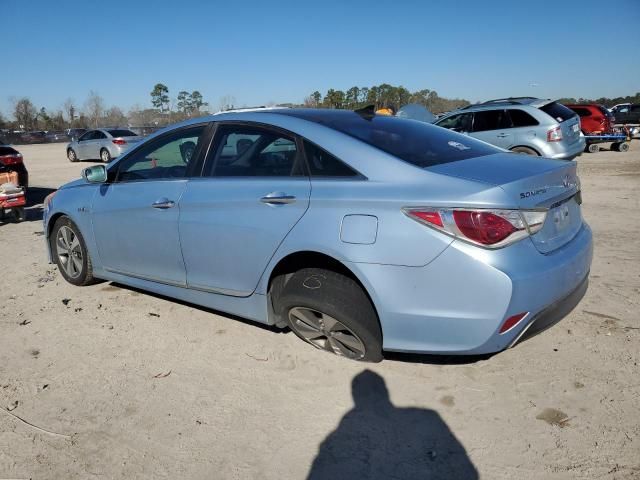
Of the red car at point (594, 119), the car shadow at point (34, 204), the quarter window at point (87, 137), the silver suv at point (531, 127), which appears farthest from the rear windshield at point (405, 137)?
the quarter window at point (87, 137)

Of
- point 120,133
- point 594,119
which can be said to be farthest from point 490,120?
point 120,133

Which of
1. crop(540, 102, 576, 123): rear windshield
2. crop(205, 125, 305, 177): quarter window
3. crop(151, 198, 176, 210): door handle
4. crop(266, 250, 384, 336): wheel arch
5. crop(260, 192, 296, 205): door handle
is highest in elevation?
crop(540, 102, 576, 123): rear windshield

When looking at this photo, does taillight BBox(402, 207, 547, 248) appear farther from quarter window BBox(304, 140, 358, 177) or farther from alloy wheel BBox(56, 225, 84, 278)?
alloy wheel BBox(56, 225, 84, 278)

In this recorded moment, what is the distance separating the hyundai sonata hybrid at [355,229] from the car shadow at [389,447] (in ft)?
1.18

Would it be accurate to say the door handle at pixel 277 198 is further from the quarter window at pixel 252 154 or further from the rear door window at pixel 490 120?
the rear door window at pixel 490 120

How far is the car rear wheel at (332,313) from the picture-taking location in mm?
2830

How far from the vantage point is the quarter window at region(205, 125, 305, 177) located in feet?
10.4

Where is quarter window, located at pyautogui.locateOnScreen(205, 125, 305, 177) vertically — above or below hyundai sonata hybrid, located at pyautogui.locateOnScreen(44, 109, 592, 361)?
above

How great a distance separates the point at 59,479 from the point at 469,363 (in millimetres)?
2332

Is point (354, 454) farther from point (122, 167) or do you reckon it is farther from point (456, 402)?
point (122, 167)

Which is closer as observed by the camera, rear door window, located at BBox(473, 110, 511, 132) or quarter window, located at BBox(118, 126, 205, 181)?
quarter window, located at BBox(118, 126, 205, 181)

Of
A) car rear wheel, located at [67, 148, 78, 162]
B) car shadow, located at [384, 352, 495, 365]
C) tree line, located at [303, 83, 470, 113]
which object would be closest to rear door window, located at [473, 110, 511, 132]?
car shadow, located at [384, 352, 495, 365]

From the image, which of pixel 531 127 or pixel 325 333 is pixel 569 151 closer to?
pixel 531 127

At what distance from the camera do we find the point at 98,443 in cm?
253
